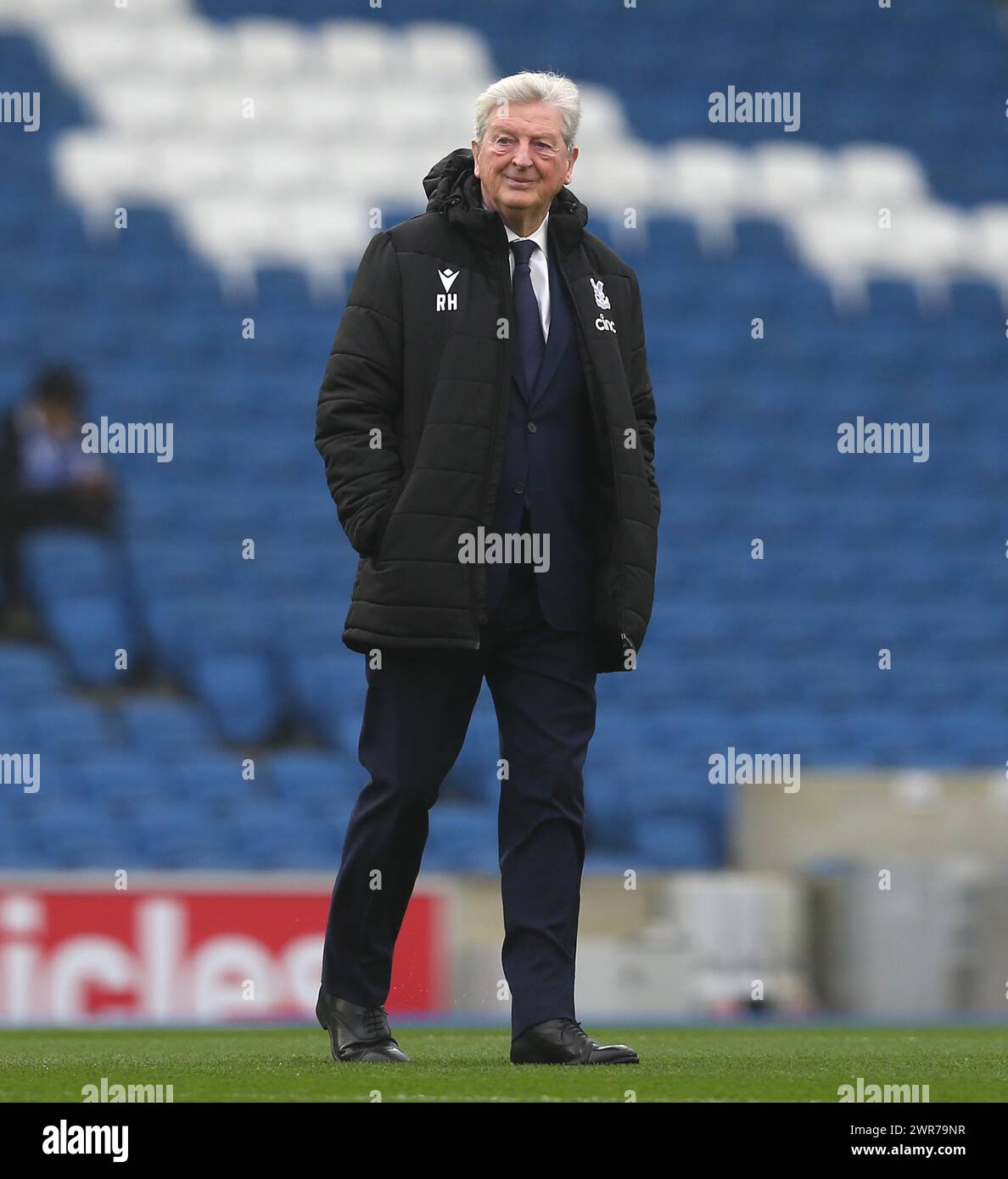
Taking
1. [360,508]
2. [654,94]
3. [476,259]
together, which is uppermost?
[654,94]

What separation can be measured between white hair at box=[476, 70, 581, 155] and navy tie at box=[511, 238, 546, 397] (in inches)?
7.6

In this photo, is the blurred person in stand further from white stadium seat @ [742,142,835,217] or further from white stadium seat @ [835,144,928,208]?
white stadium seat @ [835,144,928,208]

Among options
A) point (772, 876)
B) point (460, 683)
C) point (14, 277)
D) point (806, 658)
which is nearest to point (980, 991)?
point (772, 876)

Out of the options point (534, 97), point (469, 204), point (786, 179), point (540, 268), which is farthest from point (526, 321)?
point (786, 179)

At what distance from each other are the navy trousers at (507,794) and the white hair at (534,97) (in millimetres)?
739

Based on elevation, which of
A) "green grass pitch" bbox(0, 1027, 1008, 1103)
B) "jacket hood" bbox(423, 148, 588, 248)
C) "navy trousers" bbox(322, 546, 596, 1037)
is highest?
"jacket hood" bbox(423, 148, 588, 248)

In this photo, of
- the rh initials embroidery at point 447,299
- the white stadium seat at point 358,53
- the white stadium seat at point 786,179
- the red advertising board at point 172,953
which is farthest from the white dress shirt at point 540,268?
the white stadium seat at point 786,179

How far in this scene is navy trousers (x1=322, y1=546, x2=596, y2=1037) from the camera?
3.65 meters

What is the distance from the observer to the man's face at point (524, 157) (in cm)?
363

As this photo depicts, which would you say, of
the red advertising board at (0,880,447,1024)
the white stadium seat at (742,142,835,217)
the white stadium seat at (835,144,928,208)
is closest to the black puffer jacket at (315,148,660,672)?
the red advertising board at (0,880,447,1024)

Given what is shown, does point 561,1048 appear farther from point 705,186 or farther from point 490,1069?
point 705,186

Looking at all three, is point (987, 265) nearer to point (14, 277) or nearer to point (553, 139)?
point (14, 277)

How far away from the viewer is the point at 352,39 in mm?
12031

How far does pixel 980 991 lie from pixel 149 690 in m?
3.88
